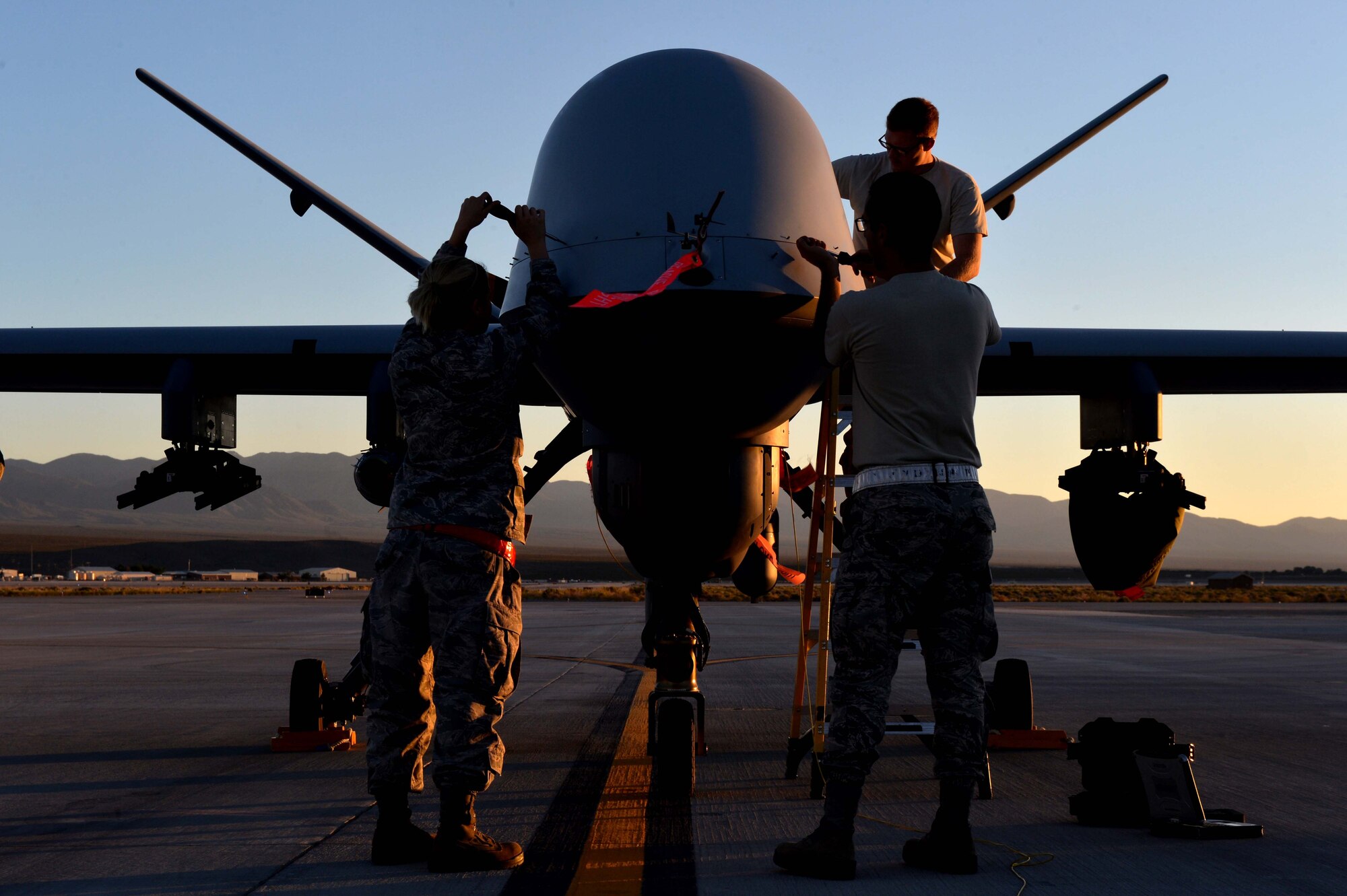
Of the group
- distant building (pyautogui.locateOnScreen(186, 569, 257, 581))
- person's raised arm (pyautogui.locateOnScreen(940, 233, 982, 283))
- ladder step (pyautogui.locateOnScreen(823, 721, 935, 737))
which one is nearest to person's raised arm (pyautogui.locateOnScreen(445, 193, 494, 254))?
person's raised arm (pyautogui.locateOnScreen(940, 233, 982, 283))

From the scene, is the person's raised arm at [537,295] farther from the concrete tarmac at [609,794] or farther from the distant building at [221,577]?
the distant building at [221,577]

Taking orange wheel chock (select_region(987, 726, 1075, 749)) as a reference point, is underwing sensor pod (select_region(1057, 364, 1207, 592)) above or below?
above

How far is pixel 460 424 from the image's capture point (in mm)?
4016

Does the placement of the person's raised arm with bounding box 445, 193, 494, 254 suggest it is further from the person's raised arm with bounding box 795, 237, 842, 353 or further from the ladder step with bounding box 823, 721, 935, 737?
the ladder step with bounding box 823, 721, 935, 737

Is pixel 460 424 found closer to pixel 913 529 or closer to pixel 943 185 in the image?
pixel 913 529

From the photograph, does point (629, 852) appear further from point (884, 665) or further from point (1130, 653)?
point (1130, 653)

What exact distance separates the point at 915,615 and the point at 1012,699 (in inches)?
141

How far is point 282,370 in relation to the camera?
9.86 m

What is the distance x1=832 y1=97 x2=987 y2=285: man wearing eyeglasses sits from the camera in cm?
479

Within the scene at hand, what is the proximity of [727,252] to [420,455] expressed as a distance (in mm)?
1703

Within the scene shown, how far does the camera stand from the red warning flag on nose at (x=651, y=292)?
4.73m

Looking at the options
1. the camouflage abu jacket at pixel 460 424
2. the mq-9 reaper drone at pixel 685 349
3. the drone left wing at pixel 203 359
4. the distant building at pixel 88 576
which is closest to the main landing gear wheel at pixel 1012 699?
the mq-9 reaper drone at pixel 685 349

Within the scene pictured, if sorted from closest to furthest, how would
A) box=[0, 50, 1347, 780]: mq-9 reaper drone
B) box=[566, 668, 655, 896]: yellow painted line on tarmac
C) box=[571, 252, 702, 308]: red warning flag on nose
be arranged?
box=[566, 668, 655, 896]: yellow painted line on tarmac → box=[571, 252, 702, 308]: red warning flag on nose → box=[0, 50, 1347, 780]: mq-9 reaper drone

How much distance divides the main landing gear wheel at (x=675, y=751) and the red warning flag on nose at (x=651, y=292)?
1878mm
